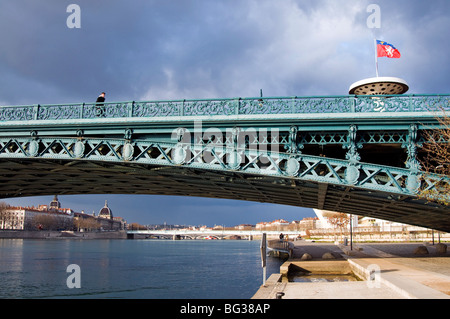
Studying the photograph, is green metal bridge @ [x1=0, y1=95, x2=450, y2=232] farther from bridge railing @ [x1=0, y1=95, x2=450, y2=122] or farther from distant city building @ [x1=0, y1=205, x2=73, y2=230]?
distant city building @ [x1=0, y1=205, x2=73, y2=230]

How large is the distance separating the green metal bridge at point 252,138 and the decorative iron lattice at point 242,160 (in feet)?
0.15

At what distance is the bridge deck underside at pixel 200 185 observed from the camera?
2070 cm

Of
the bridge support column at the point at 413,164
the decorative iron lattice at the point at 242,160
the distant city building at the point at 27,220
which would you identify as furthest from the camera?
the distant city building at the point at 27,220

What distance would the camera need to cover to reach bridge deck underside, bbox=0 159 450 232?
20703 mm

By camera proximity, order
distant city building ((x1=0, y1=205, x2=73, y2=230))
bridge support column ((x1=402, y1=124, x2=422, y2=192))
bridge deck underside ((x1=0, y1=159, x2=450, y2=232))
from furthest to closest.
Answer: distant city building ((x1=0, y1=205, x2=73, y2=230)), bridge deck underside ((x1=0, y1=159, x2=450, y2=232)), bridge support column ((x1=402, y1=124, x2=422, y2=192))

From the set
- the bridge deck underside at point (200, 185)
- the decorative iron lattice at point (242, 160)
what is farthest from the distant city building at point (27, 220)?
the decorative iron lattice at point (242, 160)

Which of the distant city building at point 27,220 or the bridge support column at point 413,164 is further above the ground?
the bridge support column at point 413,164

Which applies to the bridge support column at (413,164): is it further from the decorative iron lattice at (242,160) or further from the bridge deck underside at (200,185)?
the bridge deck underside at (200,185)

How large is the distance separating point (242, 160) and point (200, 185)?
9531mm

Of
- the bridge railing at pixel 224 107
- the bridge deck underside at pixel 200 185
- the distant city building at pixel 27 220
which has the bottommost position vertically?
the distant city building at pixel 27 220

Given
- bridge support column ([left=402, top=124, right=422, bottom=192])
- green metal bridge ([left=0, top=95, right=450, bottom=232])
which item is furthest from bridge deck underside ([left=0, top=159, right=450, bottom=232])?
bridge support column ([left=402, top=124, right=422, bottom=192])

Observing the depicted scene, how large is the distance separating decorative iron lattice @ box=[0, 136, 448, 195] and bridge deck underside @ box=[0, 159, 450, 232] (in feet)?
1.92
